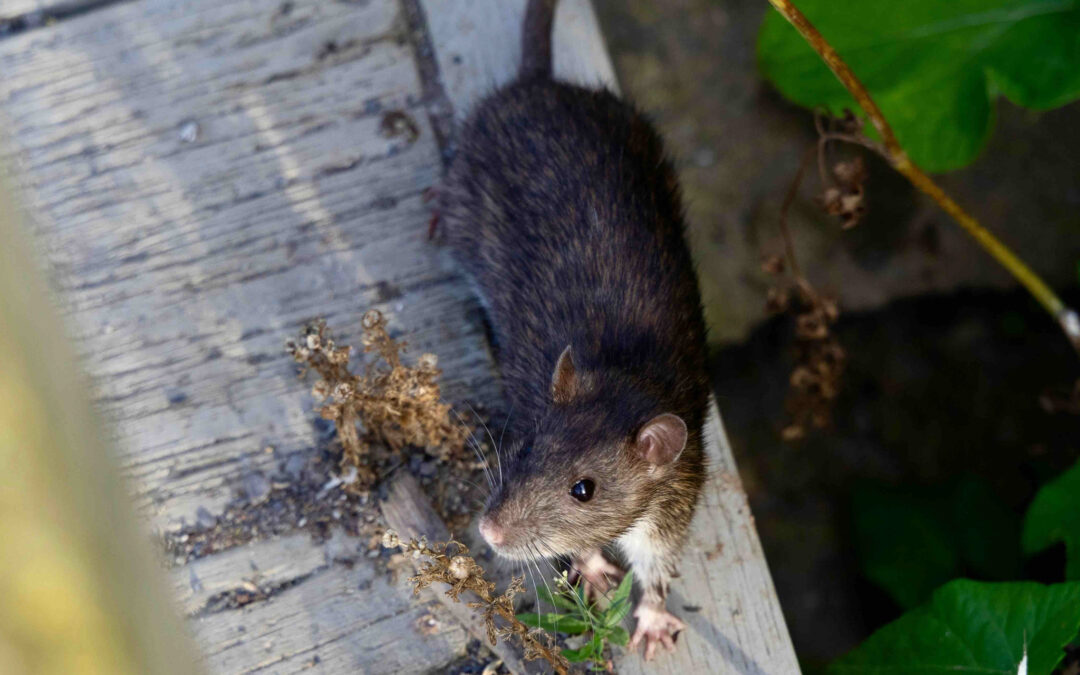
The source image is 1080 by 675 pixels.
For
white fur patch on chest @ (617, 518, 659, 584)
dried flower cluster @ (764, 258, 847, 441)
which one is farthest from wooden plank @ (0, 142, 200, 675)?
dried flower cluster @ (764, 258, 847, 441)

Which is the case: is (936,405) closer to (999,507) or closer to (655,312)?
(999,507)

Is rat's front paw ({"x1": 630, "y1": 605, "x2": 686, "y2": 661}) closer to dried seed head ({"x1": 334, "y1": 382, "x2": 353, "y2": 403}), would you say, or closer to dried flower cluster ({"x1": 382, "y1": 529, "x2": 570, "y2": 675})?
dried flower cluster ({"x1": 382, "y1": 529, "x2": 570, "y2": 675})

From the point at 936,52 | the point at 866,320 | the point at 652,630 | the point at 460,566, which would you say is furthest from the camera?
the point at 866,320

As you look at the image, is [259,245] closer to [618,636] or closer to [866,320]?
[618,636]

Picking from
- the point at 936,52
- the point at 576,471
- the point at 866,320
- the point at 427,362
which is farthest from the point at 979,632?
the point at 866,320

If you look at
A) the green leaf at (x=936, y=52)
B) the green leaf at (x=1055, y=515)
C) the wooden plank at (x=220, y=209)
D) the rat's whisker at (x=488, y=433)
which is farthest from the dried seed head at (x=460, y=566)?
the green leaf at (x=936, y=52)

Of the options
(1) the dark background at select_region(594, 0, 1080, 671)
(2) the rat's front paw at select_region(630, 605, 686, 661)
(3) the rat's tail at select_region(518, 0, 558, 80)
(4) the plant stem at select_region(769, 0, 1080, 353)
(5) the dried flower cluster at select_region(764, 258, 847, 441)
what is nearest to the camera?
Answer: (4) the plant stem at select_region(769, 0, 1080, 353)

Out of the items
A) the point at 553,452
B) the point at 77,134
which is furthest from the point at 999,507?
the point at 77,134
